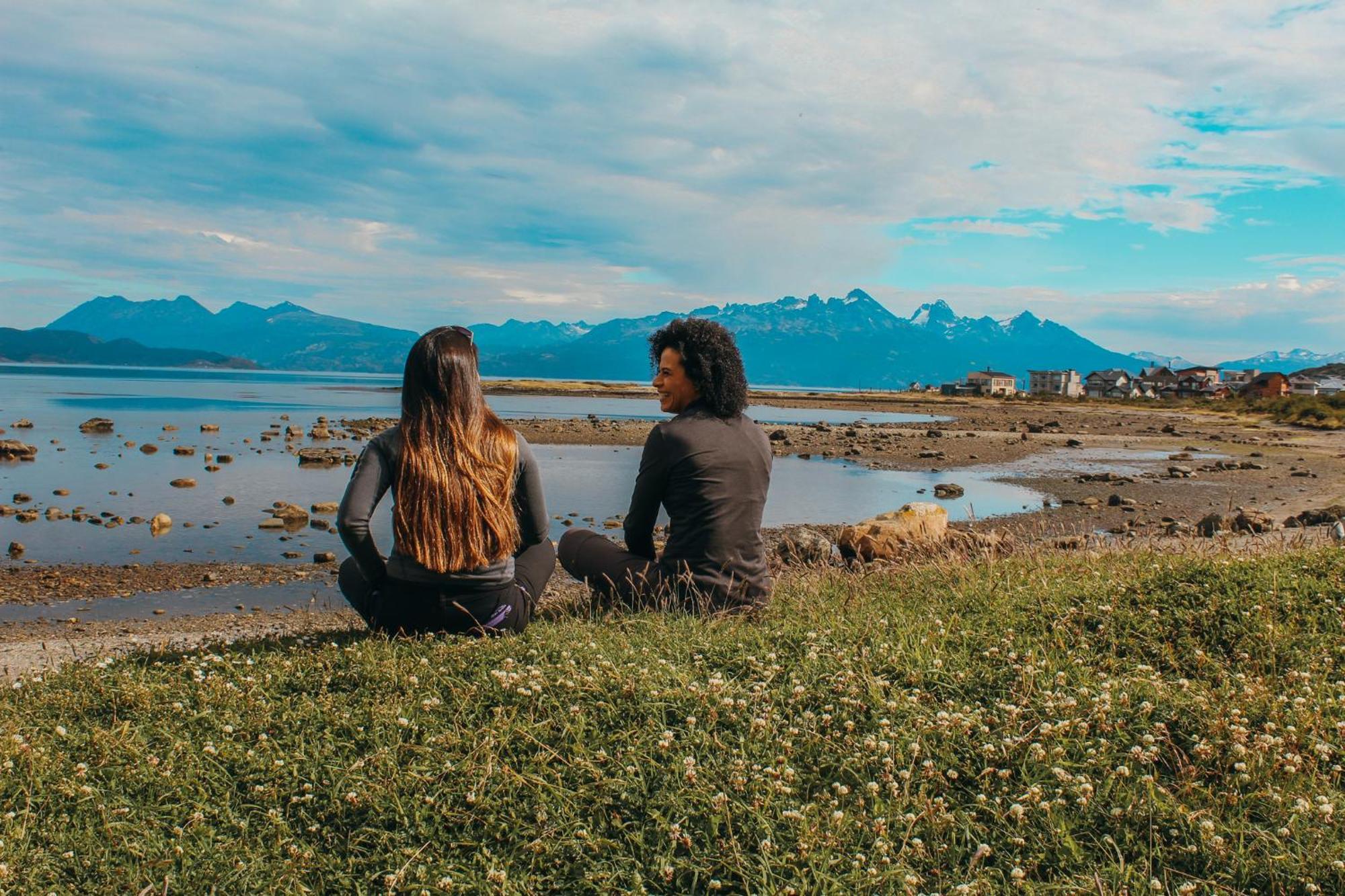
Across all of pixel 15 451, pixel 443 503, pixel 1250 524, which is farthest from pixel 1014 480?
pixel 15 451

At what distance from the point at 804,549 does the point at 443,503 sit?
937 centimetres

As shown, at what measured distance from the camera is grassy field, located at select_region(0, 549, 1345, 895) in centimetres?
357

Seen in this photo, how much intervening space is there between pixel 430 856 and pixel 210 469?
102ft

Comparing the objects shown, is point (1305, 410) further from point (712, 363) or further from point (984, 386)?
point (984, 386)

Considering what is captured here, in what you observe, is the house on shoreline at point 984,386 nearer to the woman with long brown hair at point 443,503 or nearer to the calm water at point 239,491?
the calm water at point 239,491

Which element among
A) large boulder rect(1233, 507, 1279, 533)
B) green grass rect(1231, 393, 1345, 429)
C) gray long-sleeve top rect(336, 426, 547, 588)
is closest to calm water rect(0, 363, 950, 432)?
green grass rect(1231, 393, 1345, 429)

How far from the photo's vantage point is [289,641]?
6715mm

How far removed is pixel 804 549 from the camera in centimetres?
1449

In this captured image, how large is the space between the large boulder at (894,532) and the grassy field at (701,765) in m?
7.27

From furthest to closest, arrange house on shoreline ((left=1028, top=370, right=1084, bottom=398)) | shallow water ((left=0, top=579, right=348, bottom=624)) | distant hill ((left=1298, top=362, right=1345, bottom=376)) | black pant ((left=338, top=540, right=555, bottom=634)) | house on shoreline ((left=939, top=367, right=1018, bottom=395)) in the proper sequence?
house on shoreline ((left=1028, top=370, right=1084, bottom=398)), house on shoreline ((left=939, top=367, right=1018, bottom=395)), distant hill ((left=1298, top=362, right=1345, bottom=376)), shallow water ((left=0, top=579, right=348, bottom=624)), black pant ((left=338, top=540, right=555, bottom=634))

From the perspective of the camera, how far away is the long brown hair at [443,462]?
5914 millimetres

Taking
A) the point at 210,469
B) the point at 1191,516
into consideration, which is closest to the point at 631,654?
the point at 1191,516

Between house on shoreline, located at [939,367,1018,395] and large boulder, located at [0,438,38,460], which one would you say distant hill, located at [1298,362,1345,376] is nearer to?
house on shoreline, located at [939,367,1018,395]

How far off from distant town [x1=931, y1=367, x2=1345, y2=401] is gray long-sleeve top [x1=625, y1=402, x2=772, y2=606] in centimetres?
11998
